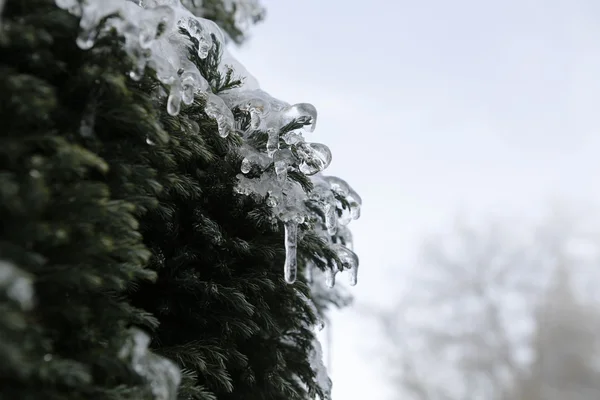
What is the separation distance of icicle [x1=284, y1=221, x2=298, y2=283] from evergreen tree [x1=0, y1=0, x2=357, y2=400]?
19mm

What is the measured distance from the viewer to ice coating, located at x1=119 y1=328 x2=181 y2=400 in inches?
54.3

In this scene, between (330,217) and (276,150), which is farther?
(330,217)

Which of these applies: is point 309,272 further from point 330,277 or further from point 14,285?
point 14,285

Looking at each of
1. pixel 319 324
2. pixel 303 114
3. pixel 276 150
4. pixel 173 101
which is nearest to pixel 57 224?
pixel 173 101

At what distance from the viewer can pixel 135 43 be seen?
4.98 ft

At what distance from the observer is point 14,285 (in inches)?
43.3

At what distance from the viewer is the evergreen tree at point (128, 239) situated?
1.23m

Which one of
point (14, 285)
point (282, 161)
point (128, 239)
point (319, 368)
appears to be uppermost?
point (282, 161)

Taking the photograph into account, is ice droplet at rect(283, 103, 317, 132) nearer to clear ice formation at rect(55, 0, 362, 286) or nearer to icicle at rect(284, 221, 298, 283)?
clear ice formation at rect(55, 0, 362, 286)

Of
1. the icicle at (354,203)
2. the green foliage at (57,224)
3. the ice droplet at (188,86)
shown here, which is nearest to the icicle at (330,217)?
the icicle at (354,203)

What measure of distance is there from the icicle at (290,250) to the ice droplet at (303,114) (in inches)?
14.1

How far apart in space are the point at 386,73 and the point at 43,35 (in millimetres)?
8493

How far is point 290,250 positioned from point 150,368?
27.9 inches

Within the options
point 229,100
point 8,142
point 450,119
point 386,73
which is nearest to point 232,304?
point 229,100
